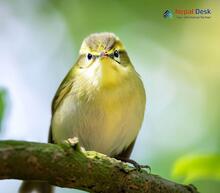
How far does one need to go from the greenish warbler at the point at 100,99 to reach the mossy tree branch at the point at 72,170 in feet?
1.71

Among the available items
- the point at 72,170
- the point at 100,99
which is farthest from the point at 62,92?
the point at 72,170

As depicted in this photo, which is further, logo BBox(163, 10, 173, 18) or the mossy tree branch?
logo BBox(163, 10, 173, 18)

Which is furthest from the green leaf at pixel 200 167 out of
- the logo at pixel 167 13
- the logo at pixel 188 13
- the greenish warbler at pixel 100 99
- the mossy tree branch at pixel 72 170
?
the logo at pixel 167 13

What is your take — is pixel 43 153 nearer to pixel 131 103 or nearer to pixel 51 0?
pixel 131 103

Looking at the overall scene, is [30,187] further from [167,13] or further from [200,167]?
[167,13]

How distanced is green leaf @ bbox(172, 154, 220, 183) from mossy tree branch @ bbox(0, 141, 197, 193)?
12.7 inches

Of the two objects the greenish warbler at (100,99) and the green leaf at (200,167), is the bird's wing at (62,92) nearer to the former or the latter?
the greenish warbler at (100,99)

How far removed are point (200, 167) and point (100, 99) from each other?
978 mm

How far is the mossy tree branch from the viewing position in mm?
1494

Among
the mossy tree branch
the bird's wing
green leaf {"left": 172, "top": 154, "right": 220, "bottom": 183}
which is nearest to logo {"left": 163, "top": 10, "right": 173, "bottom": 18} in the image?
the bird's wing

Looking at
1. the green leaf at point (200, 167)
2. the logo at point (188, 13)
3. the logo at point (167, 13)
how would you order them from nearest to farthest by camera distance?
the green leaf at point (200, 167), the logo at point (188, 13), the logo at point (167, 13)

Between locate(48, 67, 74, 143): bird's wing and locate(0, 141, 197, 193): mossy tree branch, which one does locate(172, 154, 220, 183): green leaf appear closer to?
locate(0, 141, 197, 193): mossy tree branch

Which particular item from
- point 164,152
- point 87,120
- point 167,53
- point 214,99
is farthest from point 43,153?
point 167,53

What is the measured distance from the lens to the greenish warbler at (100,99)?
93.0 inches
